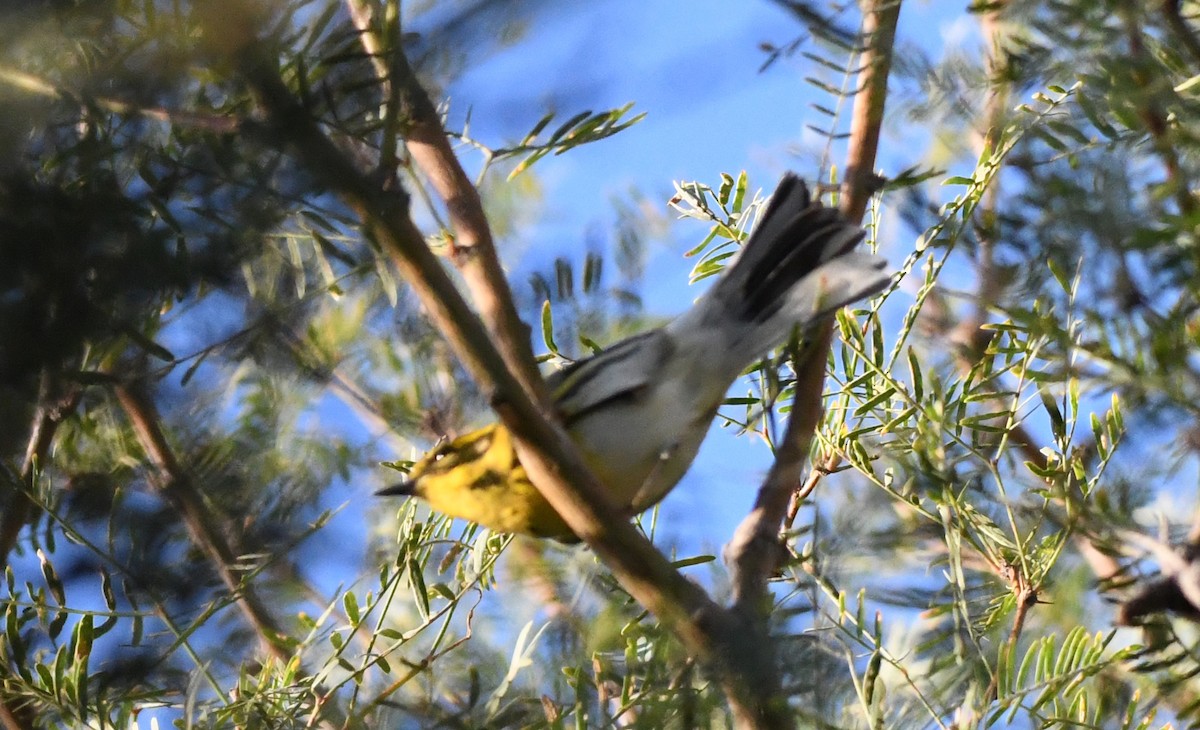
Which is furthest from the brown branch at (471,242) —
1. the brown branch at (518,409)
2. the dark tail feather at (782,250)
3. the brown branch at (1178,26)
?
the brown branch at (1178,26)

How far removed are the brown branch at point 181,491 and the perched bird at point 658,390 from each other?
54cm

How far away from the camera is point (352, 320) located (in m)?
1.82

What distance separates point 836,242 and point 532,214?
84 cm

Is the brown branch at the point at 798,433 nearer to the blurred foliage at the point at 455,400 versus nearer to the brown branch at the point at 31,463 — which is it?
the blurred foliage at the point at 455,400

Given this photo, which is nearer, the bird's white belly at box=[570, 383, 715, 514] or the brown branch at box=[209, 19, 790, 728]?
the brown branch at box=[209, 19, 790, 728]

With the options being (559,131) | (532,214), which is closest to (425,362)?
(559,131)

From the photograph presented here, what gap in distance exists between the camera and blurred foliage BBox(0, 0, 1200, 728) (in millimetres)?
972

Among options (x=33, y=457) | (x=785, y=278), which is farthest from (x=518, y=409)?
(x=785, y=278)

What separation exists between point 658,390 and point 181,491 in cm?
95

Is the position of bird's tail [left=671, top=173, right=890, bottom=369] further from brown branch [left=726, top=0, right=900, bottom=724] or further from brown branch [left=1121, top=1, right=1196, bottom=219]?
brown branch [left=1121, top=1, right=1196, bottom=219]

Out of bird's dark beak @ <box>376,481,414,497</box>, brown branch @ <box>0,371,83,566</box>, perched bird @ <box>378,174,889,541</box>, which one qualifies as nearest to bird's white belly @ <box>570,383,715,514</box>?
perched bird @ <box>378,174,889,541</box>

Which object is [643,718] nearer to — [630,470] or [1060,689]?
[1060,689]

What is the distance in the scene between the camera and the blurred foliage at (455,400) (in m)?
0.97

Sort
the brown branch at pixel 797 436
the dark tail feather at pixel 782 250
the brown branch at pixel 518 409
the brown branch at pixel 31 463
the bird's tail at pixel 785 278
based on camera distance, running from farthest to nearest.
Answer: the dark tail feather at pixel 782 250 < the bird's tail at pixel 785 278 < the brown branch at pixel 797 436 < the brown branch at pixel 31 463 < the brown branch at pixel 518 409
